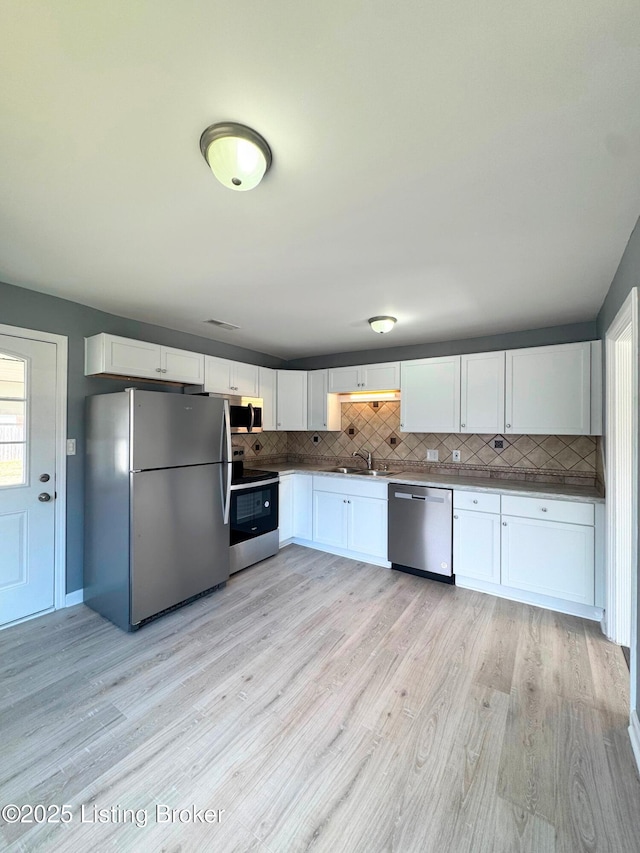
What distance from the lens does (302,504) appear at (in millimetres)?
4180

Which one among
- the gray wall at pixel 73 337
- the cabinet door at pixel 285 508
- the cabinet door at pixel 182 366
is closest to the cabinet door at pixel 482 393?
the cabinet door at pixel 285 508

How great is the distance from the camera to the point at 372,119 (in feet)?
3.65

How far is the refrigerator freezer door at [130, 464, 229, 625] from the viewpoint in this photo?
8.17 ft

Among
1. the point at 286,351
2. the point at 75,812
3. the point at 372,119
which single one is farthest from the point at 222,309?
the point at 75,812

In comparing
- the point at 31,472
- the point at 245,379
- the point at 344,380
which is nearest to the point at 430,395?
the point at 344,380

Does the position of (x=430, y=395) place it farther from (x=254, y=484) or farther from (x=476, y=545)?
(x=254, y=484)

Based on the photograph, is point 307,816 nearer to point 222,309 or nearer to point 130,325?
point 222,309

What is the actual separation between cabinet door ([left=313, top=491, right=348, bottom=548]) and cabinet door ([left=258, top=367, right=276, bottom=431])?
104cm

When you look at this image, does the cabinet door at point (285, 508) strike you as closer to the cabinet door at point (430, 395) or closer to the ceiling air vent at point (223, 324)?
the cabinet door at point (430, 395)

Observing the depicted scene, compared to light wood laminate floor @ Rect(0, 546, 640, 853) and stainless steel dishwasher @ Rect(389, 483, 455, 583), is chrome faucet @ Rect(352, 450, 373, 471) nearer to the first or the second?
stainless steel dishwasher @ Rect(389, 483, 455, 583)

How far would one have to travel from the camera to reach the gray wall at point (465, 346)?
3.29m

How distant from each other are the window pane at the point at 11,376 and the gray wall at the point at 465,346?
316 cm

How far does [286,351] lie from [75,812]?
4.03m

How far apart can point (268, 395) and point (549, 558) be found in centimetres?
323
